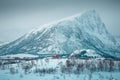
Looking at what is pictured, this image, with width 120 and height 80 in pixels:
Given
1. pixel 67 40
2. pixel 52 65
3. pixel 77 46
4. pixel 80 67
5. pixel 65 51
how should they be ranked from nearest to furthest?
1. pixel 80 67
2. pixel 52 65
3. pixel 65 51
4. pixel 77 46
5. pixel 67 40

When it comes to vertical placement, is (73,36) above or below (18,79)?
above

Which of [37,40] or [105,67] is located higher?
[37,40]

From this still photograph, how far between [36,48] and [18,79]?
14553 cm

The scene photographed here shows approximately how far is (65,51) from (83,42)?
2527 cm

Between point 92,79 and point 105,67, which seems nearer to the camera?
point 92,79

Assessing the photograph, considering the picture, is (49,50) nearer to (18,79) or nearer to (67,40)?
(67,40)

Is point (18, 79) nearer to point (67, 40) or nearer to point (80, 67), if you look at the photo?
point (80, 67)

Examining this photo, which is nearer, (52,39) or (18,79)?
(18,79)

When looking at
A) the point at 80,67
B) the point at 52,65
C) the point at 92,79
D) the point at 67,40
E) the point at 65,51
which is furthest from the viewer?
the point at 67,40

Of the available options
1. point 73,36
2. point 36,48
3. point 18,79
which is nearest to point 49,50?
point 36,48

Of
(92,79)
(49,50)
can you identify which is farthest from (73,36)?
(92,79)

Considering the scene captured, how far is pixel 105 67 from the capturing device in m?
45.9

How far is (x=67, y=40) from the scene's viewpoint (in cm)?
18988

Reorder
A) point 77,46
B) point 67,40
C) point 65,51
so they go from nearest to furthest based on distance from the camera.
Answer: point 65,51 < point 77,46 < point 67,40
